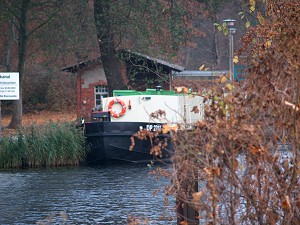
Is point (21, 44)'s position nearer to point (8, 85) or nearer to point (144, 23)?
point (8, 85)

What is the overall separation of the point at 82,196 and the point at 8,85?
10.3 meters

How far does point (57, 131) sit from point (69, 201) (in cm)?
844

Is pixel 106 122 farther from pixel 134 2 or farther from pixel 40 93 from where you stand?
pixel 40 93

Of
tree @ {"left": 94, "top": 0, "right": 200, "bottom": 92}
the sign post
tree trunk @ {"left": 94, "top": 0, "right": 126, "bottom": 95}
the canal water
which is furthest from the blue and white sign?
the canal water

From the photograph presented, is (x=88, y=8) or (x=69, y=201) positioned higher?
(x=88, y=8)

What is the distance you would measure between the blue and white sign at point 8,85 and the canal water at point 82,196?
4056mm

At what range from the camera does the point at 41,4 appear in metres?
30.3

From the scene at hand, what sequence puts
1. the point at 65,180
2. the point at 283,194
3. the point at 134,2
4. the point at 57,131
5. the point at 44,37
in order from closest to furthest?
the point at 283,194 → the point at 65,180 → the point at 57,131 → the point at 134,2 → the point at 44,37

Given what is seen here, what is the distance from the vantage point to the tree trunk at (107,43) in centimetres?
2738

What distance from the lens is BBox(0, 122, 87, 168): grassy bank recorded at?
23469 millimetres

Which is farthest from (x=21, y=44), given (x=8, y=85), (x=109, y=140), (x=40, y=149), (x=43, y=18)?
(x=40, y=149)

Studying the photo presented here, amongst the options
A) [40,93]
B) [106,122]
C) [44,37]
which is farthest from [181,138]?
[40,93]

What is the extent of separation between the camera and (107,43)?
28.6 metres

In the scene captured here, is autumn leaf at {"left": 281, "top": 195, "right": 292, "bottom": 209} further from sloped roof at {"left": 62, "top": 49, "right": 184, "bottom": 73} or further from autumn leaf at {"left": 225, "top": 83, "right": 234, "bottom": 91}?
sloped roof at {"left": 62, "top": 49, "right": 184, "bottom": 73}
